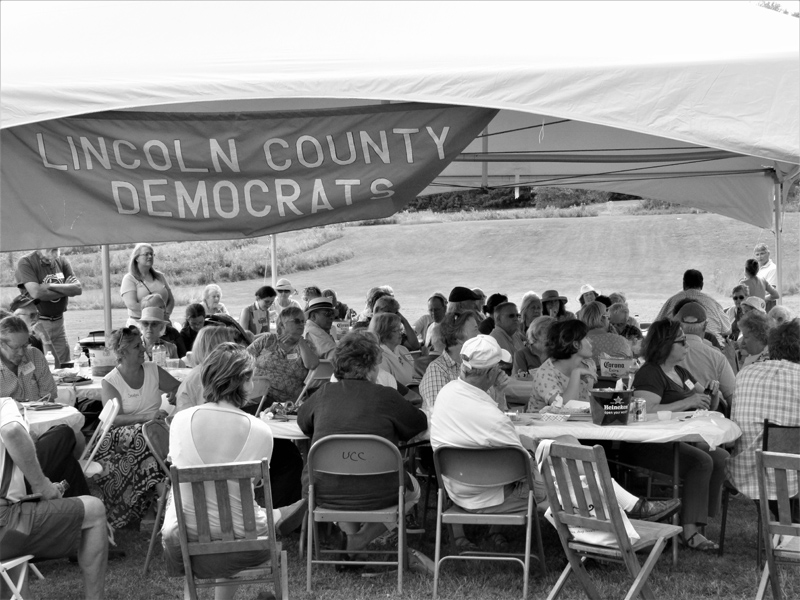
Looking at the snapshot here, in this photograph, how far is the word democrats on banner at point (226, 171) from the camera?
15.5 feet

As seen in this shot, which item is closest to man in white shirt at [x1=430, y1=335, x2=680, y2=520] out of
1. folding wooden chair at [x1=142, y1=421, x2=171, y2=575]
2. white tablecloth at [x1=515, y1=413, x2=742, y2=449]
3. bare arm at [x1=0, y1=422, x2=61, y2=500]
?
white tablecloth at [x1=515, y1=413, x2=742, y2=449]

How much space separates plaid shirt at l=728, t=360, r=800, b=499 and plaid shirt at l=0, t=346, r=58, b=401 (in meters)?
4.01

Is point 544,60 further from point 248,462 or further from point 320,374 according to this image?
point 320,374

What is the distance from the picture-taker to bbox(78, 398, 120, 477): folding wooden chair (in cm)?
488

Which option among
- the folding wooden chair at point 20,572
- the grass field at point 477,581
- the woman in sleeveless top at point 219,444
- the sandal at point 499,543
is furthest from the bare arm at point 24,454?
the sandal at point 499,543

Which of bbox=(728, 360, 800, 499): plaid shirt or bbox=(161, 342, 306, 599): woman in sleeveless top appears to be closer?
bbox=(161, 342, 306, 599): woman in sleeveless top

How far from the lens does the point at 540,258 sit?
32094 millimetres

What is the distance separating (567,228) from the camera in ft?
116

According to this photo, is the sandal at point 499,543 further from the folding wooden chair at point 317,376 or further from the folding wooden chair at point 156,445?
the folding wooden chair at point 156,445

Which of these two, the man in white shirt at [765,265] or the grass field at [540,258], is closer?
the man in white shirt at [765,265]

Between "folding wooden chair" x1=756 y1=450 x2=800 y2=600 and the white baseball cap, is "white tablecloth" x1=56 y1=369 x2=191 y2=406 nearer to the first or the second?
the white baseball cap

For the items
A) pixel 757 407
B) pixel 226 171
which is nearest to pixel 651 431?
pixel 757 407

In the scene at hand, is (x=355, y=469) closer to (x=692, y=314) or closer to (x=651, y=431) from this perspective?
(x=651, y=431)

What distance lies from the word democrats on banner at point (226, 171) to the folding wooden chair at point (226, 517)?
1.84 m
